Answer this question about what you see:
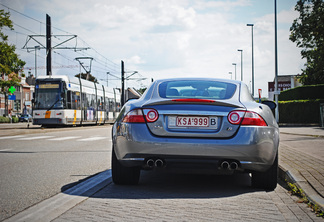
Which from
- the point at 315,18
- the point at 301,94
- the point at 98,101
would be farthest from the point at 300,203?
the point at 301,94

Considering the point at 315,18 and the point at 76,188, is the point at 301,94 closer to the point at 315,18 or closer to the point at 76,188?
the point at 315,18

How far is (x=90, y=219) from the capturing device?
4.35 meters

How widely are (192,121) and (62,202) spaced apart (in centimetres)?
183

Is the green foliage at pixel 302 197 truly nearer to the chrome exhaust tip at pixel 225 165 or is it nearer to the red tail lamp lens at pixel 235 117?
the chrome exhaust tip at pixel 225 165

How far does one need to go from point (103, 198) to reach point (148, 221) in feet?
4.31

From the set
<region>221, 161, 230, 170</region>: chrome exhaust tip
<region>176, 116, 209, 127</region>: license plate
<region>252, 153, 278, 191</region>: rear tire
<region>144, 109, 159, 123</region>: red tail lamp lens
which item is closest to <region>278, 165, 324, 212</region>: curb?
<region>252, 153, 278, 191</region>: rear tire

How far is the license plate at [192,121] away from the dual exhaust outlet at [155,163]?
51 centimetres

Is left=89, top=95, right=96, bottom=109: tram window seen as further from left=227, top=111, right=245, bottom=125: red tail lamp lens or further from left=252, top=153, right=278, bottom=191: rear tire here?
left=227, top=111, right=245, bottom=125: red tail lamp lens

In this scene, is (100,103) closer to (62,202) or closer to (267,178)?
(267,178)

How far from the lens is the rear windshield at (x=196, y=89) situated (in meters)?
6.22

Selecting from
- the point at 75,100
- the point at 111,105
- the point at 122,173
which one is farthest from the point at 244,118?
the point at 111,105

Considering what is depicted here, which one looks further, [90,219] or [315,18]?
[315,18]

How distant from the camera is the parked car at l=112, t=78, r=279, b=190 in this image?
5504mm

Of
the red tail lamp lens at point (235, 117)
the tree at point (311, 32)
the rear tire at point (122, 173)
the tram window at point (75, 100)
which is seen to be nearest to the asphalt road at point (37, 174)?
the rear tire at point (122, 173)
